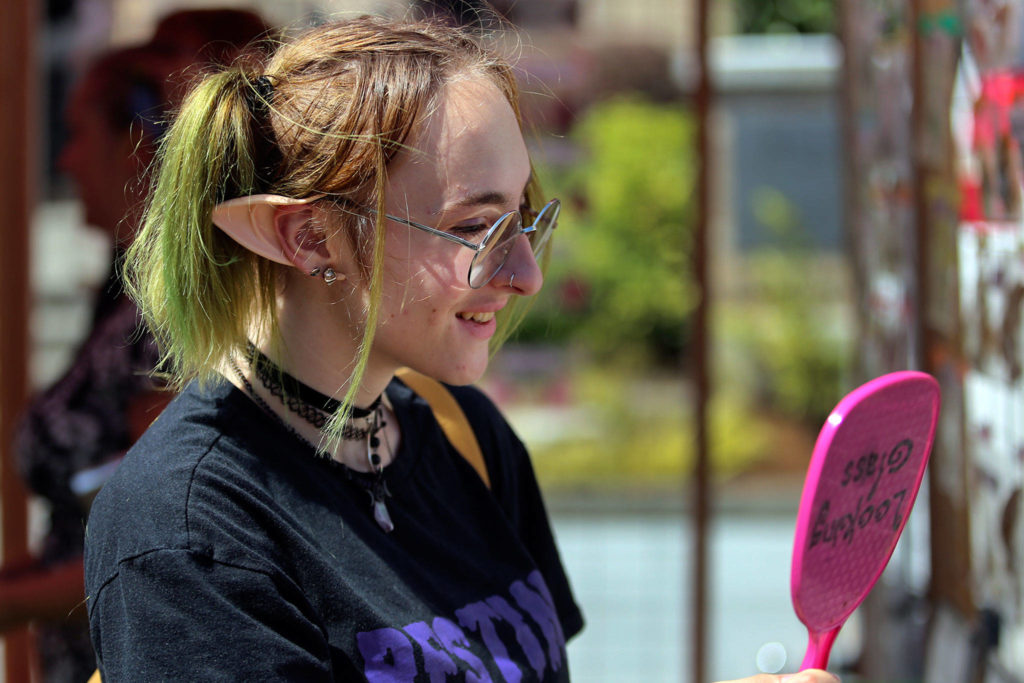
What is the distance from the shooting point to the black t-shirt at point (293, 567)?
91 centimetres

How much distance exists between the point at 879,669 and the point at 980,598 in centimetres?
76

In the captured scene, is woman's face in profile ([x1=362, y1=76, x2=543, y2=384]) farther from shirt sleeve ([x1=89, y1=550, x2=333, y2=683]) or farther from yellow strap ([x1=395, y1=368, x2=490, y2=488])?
shirt sleeve ([x1=89, y1=550, x2=333, y2=683])

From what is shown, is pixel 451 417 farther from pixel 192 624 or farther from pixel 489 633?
pixel 192 624

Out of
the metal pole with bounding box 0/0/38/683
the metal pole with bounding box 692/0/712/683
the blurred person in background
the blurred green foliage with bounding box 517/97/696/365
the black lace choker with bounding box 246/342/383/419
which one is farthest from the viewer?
the blurred green foliage with bounding box 517/97/696/365

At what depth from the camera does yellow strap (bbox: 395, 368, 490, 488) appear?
51.4 inches

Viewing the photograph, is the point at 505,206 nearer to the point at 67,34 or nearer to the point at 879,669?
the point at 879,669

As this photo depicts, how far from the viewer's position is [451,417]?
1339mm

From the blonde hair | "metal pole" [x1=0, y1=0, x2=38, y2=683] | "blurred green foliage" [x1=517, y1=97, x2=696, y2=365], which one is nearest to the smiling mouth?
the blonde hair

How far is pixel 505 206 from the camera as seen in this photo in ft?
3.65

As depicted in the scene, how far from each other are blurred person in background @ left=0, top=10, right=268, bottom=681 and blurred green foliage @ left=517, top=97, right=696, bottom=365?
4.63 m

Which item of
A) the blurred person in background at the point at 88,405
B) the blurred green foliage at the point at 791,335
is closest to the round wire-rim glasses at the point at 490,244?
the blurred person in background at the point at 88,405

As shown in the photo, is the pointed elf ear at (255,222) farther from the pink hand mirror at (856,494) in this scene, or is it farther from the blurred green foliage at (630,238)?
the blurred green foliage at (630,238)

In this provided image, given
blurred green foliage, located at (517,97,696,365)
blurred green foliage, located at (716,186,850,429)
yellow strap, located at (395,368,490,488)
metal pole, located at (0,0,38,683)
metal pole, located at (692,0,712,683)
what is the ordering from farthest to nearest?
1. blurred green foliage, located at (517,97,696,365)
2. blurred green foliage, located at (716,186,850,429)
3. metal pole, located at (692,0,712,683)
4. metal pole, located at (0,0,38,683)
5. yellow strap, located at (395,368,490,488)

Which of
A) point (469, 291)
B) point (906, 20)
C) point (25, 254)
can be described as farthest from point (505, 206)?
point (25, 254)
